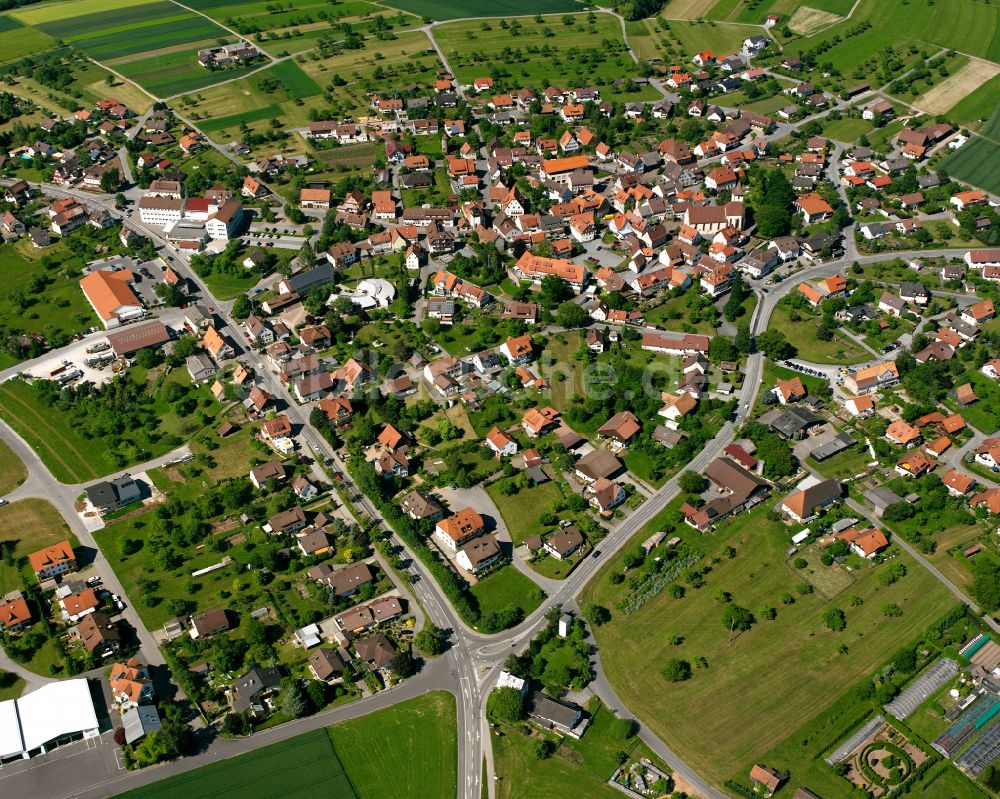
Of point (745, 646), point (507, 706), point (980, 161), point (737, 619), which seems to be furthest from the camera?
point (980, 161)

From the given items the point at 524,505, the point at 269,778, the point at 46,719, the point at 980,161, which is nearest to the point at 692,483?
the point at 524,505

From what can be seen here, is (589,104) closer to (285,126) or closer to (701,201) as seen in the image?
(701,201)

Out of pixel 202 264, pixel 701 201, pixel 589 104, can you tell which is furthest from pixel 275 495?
pixel 589 104

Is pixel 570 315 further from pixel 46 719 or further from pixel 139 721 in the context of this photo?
pixel 46 719

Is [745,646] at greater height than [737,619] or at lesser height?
lesser

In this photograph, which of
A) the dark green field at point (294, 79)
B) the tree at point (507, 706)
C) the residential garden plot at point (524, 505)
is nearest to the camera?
the tree at point (507, 706)

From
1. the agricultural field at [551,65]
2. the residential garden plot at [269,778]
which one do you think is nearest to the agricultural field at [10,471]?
the residential garden plot at [269,778]

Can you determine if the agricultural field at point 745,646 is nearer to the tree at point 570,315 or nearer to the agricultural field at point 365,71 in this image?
the tree at point 570,315
